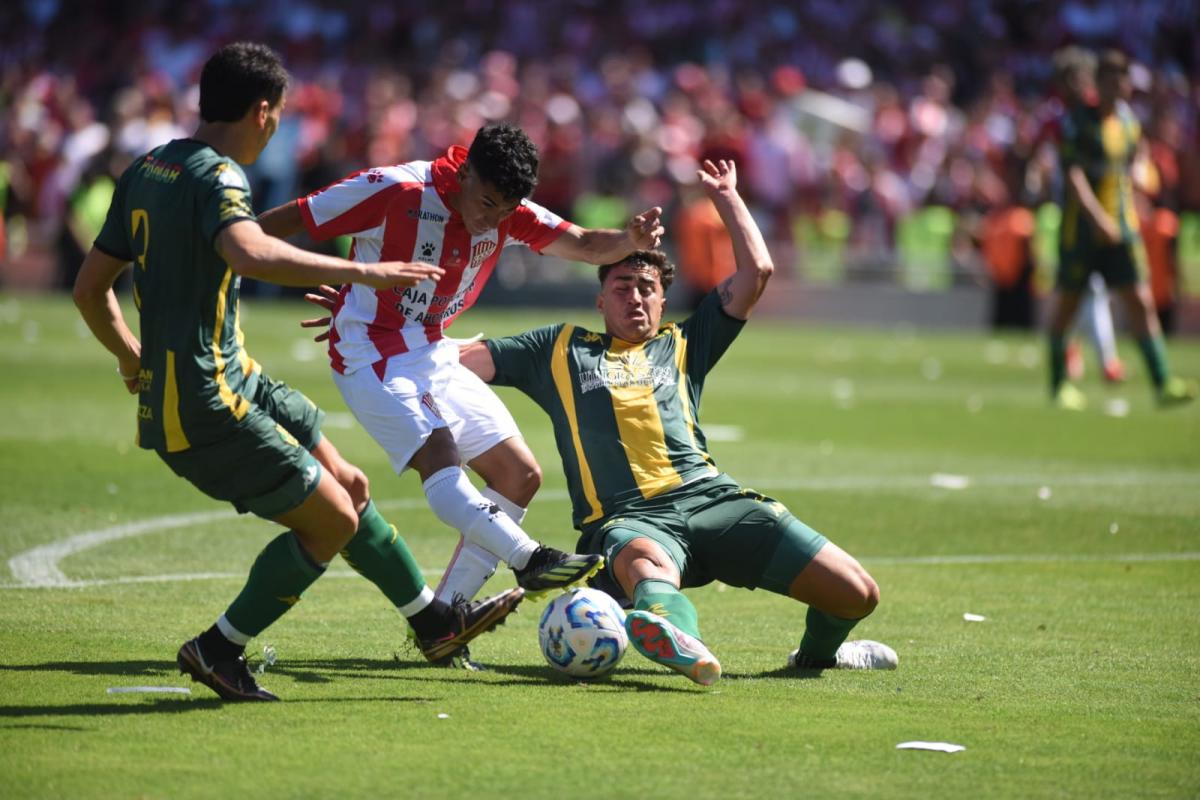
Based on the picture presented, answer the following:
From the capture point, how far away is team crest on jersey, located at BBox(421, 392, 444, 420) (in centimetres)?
695

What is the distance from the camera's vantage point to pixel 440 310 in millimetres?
7152

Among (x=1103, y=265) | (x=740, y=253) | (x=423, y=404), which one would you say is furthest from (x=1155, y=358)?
(x=423, y=404)

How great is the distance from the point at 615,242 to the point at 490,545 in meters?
1.46

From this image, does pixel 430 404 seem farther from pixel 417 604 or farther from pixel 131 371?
pixel 131 371

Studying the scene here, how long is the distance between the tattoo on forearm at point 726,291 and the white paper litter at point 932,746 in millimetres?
2452

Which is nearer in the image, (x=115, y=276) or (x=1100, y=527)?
(x=115, y=276)

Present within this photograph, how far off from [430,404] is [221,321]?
127 cm

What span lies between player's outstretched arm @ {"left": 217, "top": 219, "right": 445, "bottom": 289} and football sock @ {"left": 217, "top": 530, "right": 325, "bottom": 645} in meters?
0.97

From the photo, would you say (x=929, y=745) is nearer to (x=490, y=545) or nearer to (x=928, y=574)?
(x=490, y=545)

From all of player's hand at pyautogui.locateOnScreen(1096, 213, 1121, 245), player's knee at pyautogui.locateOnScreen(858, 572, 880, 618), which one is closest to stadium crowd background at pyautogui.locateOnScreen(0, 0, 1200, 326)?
player's hand at pyautogui.locateOnScreen(1096, 213, 1121, 245)

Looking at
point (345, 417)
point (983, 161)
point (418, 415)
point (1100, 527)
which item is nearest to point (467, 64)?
point (983, 161)

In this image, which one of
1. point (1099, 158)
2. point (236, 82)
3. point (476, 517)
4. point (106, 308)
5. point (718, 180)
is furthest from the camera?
point (1099, 158)

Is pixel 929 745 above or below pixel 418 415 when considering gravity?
below

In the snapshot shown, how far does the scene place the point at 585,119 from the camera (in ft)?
103
